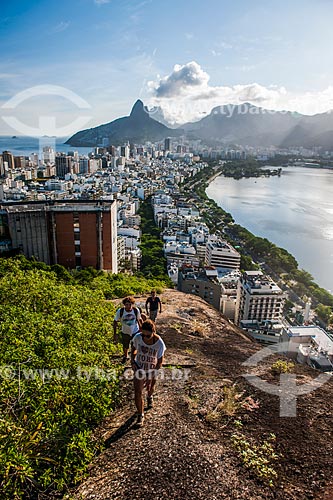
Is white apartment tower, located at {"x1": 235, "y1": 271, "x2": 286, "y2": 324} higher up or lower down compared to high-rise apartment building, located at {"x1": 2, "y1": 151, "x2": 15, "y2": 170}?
lower down

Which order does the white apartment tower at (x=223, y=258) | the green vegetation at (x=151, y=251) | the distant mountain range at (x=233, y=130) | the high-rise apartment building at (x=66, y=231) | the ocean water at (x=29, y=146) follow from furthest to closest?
the distant mountain range at (x=233, y=130) < the ocean water at (x=29, y=146) < the white apartment tower at (x=223, y=258) < the green vegetation at (x=151, y=251) < the high-rise apartment building at (x=66, y=231)

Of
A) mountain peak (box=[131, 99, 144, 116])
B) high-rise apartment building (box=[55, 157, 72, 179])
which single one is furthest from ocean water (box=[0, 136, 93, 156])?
high-rise apartment building (box=[55, 157, 72, 179])

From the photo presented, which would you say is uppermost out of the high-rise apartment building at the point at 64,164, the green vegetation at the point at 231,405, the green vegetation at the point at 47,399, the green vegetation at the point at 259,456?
the green vegetation at the point at 47,399

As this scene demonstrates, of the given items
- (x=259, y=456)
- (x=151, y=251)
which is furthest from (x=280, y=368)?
(x=151, y=251)

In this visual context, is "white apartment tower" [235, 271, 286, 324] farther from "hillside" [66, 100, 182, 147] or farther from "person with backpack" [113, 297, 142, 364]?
"hillside" [66, 100, 182, 147]

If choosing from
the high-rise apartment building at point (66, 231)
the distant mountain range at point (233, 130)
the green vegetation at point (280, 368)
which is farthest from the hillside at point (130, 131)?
the green vegetation at point (280, 368)

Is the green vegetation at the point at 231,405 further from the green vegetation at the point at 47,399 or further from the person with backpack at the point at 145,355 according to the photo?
the green vegetation at the point at 47,399

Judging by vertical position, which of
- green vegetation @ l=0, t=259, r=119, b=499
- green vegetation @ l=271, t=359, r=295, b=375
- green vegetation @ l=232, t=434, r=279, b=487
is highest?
green vegetation @ l=0, t=259, r=119, b=499

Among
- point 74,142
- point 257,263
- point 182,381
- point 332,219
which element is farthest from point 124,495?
point 74,142
